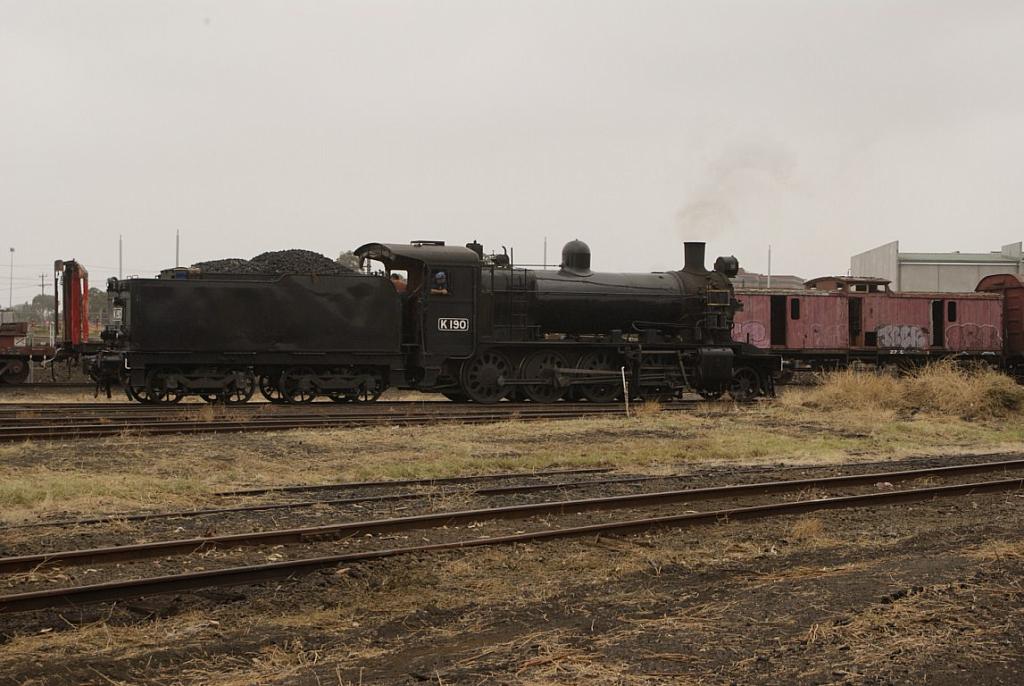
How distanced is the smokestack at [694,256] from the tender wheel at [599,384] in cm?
286

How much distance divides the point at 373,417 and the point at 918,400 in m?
11.4

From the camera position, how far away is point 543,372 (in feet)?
60.6

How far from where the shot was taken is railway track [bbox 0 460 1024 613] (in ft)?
18.0

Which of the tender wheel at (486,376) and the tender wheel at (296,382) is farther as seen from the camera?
the tender wheel at (486,376)

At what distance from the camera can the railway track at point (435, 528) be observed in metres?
5.50

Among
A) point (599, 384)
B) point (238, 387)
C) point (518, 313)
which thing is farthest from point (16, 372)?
point (599, 384)

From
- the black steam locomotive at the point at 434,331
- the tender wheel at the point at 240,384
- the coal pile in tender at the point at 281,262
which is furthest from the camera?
the coal pile in tender at the point at 281,262

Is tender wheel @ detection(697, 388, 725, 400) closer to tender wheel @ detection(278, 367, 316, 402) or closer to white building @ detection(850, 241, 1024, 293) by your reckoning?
tender wheel @ detection(278, 367, 316, 402)

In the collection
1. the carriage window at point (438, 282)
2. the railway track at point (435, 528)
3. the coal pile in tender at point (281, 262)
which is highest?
the coal pile in tender at point (281, 262)

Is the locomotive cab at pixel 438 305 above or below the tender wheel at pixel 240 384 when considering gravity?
above

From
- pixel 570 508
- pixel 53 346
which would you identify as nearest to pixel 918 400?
pixel 570 508

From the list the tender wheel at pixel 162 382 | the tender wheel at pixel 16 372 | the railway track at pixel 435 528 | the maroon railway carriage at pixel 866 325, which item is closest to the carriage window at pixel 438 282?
the tender wheel at pixel 162 382

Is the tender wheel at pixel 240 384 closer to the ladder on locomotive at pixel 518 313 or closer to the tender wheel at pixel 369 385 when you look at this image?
the tender wheel at pixel 369 385

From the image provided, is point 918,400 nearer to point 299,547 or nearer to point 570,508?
point 570,508
